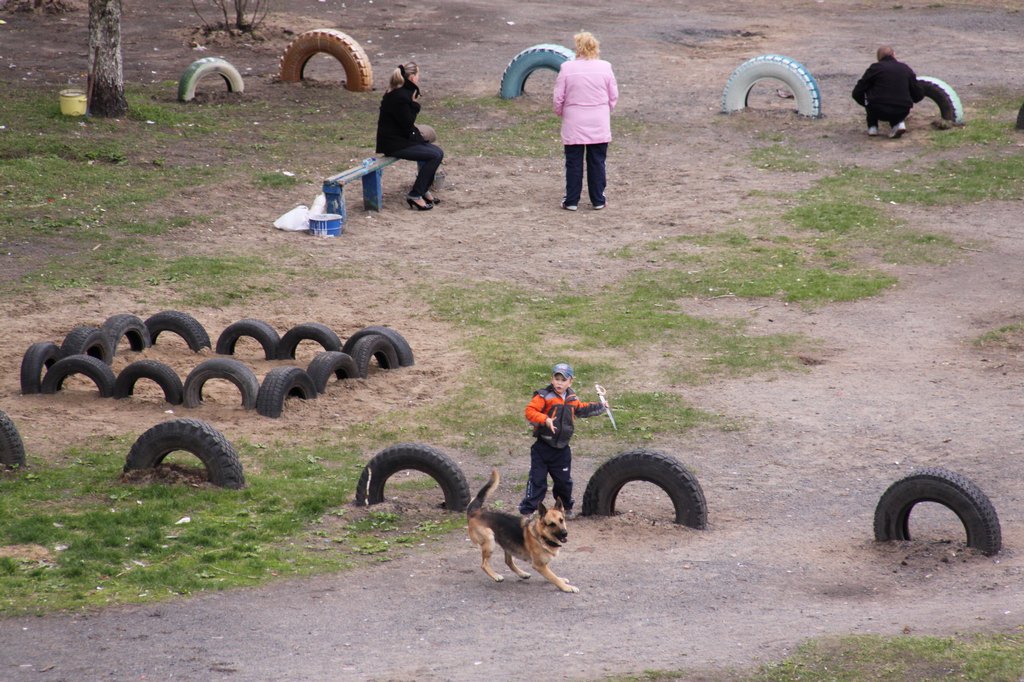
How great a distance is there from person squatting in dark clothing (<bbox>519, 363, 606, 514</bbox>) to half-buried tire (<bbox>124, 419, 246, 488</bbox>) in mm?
2215

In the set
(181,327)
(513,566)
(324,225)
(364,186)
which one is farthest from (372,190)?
(513,566)

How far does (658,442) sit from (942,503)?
2.63 m

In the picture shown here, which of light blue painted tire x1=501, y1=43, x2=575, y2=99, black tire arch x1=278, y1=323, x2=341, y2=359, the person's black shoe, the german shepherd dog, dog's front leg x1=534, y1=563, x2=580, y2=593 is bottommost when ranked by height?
dog's front leg x1=534, y1=563, x2=580, y2=593

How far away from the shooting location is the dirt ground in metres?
7.09

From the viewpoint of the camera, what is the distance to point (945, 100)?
63.6ft

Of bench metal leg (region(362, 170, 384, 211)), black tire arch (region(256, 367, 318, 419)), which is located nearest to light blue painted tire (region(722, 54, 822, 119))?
bench metal leg (region(362, 170, 384, 211))

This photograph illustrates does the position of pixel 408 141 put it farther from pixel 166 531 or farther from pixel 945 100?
pixel 166 531

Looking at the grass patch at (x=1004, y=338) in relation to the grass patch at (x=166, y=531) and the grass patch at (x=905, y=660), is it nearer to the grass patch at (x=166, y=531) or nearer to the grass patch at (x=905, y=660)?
the grass patch at (x=905, y=660)

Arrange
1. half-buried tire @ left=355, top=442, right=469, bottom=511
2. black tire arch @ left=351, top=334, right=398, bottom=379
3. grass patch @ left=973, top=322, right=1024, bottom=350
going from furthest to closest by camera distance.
→ grass patch @ left=973, top=322, right=1024, bottom=350 < black tire arch @ left=351, top=334, right=398, bottom=379 < half-buried tire @ left=355, top=442, right=469, bottom=511

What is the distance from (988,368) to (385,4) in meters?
19.8

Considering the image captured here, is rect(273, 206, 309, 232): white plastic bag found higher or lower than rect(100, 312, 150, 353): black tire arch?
higher

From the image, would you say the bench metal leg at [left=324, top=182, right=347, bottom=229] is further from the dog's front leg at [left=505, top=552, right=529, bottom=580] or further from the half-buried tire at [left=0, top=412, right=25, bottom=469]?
the dog's front leg at [left=505, top=552, right=529, bottom=580]

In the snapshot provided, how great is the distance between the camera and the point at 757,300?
1359 centimetres

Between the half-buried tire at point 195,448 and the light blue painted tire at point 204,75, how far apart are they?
12736mm
